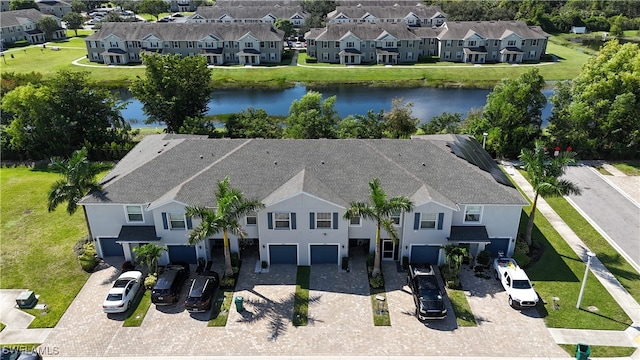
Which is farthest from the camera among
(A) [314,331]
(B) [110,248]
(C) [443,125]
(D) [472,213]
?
(C) [443,125]

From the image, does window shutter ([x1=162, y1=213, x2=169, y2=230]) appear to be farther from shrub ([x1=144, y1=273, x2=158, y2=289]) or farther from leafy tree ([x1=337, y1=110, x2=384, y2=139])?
leafy tree ([x1=337, y1=110, x2=384, y2=139])

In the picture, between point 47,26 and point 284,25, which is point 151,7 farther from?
point 284,25

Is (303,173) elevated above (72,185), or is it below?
above

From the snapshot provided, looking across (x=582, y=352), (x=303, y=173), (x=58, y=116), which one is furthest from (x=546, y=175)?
(x=58, y=116)

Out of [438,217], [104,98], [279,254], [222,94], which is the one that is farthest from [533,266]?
[222,94]

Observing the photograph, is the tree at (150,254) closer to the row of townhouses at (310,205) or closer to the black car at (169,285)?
the black car at (169,285)

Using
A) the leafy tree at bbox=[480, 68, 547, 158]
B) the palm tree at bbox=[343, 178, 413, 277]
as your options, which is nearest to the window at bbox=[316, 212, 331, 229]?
the palm tree at bbox=[343, 178, 413, 277]
